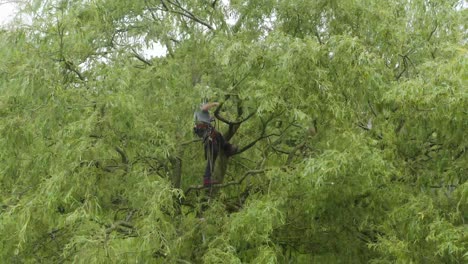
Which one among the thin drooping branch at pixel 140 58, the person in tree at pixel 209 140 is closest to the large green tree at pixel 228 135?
the thin drooping branch at pixel 140 58

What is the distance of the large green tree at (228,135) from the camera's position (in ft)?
14.4

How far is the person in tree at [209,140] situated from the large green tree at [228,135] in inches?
6.7

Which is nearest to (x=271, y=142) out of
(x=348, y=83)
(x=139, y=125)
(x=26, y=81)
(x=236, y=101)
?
(x=236, y=101)

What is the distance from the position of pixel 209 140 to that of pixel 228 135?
1.54 feet

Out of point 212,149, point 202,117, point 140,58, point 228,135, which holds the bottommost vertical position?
point 212,149

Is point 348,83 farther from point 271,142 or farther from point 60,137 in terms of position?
point 60,137

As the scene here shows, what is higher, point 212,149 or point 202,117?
point 202,117

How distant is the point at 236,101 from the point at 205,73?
19.3 inches

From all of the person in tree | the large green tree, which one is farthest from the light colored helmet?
the large green tree

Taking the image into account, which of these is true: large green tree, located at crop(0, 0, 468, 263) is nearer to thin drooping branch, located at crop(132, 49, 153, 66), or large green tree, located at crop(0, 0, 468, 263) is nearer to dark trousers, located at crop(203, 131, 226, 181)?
thin drooping branch, located at crop(132, 49, 153, 66)

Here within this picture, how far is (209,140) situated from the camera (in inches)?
218

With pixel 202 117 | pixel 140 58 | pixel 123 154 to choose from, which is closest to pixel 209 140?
pixel 202 117

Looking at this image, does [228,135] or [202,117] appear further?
[228,135]

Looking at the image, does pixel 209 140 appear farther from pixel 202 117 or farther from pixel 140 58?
pixel 140 58
